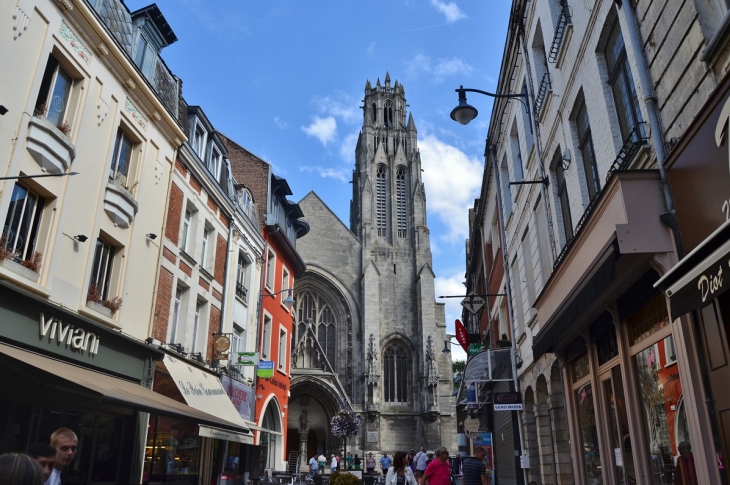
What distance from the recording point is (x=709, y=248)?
4098mm

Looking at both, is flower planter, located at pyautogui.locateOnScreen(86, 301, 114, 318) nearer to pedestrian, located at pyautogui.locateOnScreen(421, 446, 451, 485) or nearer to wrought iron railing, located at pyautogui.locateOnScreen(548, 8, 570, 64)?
pedestrian, located at pyautogui.locateOnScreen(421, 446, 451, 485)

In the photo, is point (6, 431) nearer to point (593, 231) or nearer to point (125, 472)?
point (125, 472)

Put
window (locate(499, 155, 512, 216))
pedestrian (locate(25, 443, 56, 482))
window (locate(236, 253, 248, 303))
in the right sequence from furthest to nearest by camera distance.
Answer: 1. window (locate(236, 253, 248, 303))
2. window (locate(499, 155, 512, 216))
3. pedestrian (locate(25, 443, 56, 482))

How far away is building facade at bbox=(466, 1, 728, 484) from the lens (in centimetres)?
487

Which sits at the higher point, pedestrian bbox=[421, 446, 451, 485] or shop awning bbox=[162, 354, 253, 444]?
shop awning bbox=[162, 354, 253, 444]

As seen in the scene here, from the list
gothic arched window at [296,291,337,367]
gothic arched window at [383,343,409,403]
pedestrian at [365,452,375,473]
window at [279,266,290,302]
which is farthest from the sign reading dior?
gothic arched window at [383,343,409,403]

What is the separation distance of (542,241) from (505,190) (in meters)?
5.31

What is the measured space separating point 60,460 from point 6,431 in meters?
5.47

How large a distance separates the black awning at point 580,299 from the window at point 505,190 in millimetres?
6918

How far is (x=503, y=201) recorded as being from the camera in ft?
53.7

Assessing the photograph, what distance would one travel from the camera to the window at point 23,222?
9.05 m

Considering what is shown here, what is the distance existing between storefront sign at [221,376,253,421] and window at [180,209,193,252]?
4228 mm

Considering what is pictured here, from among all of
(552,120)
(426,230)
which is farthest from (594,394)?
(426,230)

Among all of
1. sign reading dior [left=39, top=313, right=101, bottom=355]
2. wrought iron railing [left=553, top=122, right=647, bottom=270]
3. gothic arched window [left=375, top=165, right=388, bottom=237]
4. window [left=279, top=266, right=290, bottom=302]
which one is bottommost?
sign reading dior [left=39, top=313, right=101, bottom=355]
